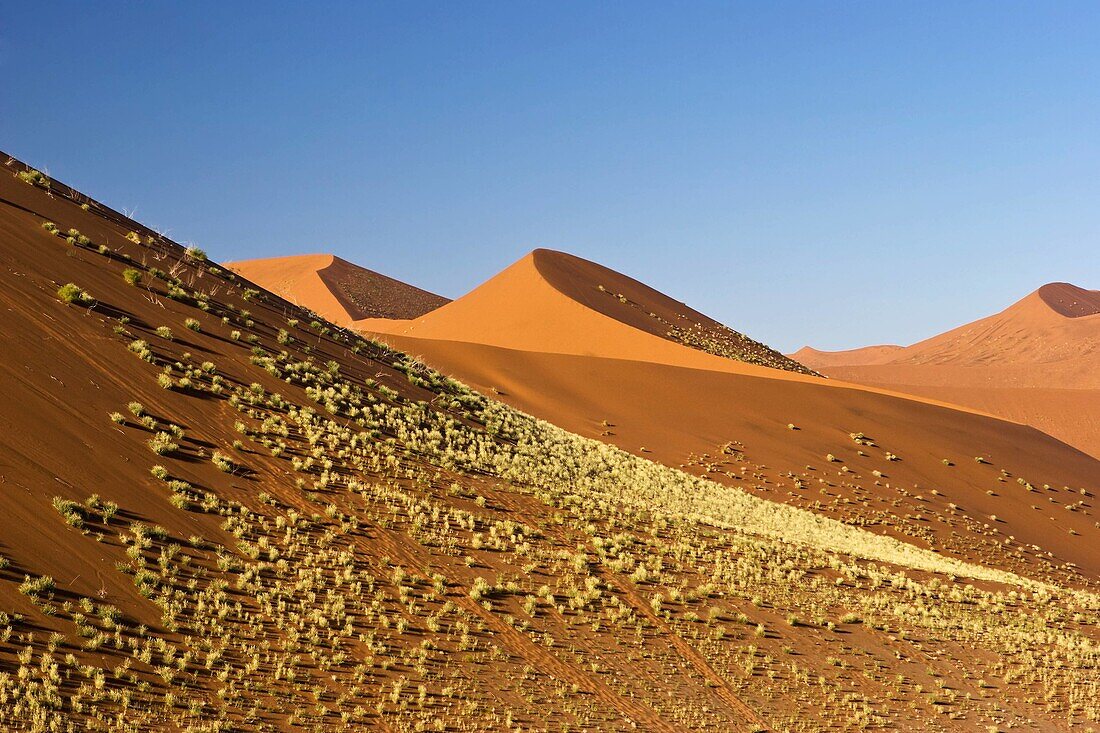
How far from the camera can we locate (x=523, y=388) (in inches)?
Answer: 1817

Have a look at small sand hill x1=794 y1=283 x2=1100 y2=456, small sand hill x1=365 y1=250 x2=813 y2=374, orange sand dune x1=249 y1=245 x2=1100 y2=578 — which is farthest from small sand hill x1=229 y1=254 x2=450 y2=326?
small sand hill x1=794 y1=283 x2=1100 y2=456

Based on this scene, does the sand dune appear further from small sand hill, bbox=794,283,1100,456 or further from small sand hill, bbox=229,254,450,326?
small sand hill, bbox=229,254,450,326

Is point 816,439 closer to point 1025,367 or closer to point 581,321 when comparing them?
point 581,321

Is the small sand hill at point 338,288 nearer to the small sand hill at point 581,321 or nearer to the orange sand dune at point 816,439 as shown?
the small sand hill at point 581,321

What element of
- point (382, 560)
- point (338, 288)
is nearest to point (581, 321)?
point (382, 560)

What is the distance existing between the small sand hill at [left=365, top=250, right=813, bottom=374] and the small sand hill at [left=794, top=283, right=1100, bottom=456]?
25.1 meters

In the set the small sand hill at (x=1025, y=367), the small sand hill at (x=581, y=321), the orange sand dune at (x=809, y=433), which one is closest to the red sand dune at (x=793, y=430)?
the orange sand dune at (x=809, y=433)

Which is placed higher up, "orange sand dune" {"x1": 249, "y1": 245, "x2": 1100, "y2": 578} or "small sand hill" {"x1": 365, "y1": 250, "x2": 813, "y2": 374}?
"small sand hill" {"x1": 365, "y1": 250, "x2": 813, "y2": 374}

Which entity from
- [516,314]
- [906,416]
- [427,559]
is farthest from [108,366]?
[516,314]

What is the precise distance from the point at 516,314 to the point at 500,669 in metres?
57.0

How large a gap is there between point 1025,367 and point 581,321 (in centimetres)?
8621

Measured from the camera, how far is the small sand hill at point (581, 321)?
63.1 meters

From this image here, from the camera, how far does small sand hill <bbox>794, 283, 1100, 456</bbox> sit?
290ft

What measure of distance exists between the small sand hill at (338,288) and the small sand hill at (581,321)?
29.9 m
